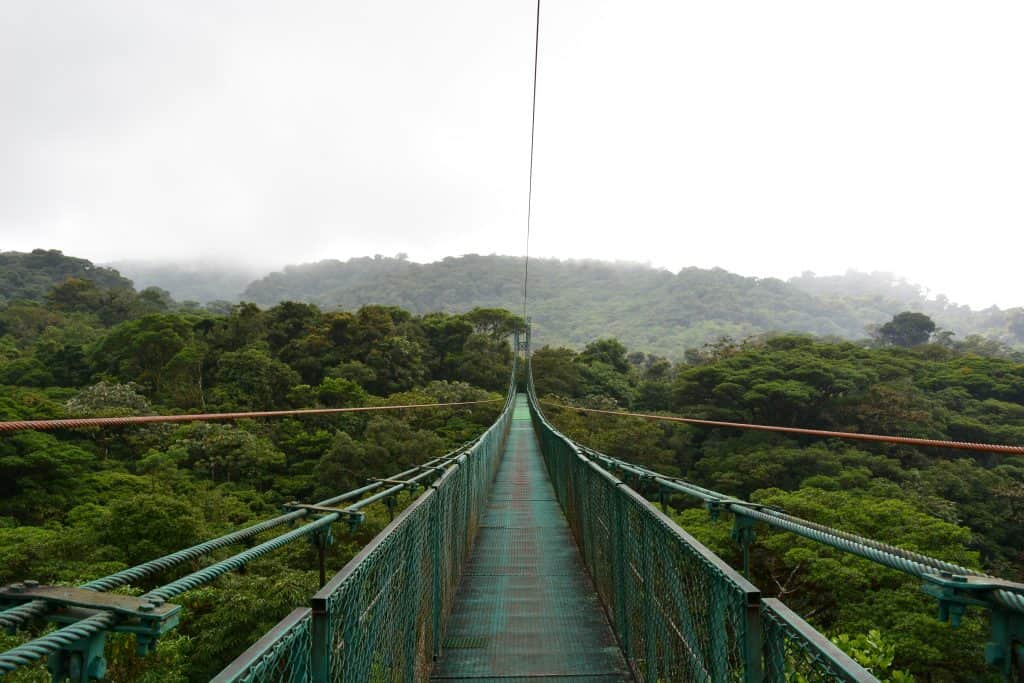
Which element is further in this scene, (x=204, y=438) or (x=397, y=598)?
(x=204, y=438)

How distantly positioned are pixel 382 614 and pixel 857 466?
58.3ft

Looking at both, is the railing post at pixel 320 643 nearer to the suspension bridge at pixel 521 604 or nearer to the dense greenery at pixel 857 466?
the suspension bridge at pixel 521 604

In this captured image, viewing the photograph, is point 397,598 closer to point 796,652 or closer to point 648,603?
point 648,603

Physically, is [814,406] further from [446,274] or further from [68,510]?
[446,274]

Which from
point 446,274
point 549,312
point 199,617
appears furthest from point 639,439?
point 446,274

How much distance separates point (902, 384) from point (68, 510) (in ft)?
80.2

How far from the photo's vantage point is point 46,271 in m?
50.3

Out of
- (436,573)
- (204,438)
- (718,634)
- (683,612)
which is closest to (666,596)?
(683,612)

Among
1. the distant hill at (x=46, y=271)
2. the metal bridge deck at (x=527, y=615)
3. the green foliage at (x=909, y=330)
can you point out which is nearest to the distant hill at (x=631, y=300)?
the green foliage at (x=909, y=330)

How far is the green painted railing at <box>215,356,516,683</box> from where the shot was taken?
102 centimetres

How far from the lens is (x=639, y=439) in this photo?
62.3 ft

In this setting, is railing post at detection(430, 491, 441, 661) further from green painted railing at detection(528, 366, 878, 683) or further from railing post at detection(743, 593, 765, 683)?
railing post at detection(743, 593, 765, 683)

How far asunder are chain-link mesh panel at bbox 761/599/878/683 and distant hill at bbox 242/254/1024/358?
66446 mm

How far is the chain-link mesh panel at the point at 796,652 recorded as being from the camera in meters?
0.86
